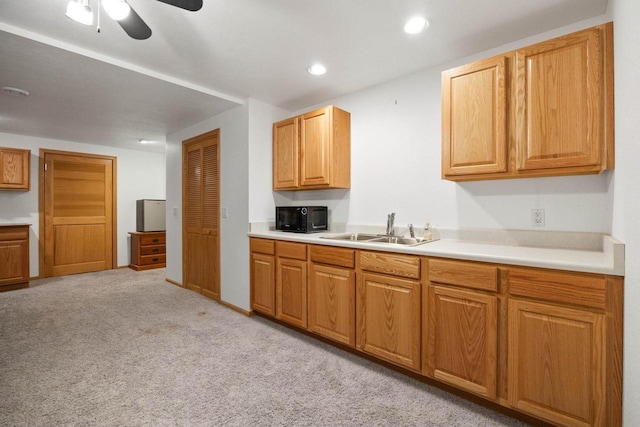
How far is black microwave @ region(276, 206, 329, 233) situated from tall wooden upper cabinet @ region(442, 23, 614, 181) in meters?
1.37

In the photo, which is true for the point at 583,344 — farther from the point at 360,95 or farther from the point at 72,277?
the point at 72,277

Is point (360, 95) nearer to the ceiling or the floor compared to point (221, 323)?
nearer to the ceiling

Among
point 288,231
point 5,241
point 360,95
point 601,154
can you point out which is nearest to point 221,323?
point 288,231

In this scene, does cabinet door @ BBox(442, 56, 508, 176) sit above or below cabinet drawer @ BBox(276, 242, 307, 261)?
above

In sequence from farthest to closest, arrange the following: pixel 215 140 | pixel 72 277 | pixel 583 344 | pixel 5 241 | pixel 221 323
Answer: pixel 72 277 → pixel 5 241 → pixel 215 140 → pixel 221 323 → pixel 583 344

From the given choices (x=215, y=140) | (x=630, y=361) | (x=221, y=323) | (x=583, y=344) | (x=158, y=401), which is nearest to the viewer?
(x=630, y=361)

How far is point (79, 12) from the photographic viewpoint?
1355 mm

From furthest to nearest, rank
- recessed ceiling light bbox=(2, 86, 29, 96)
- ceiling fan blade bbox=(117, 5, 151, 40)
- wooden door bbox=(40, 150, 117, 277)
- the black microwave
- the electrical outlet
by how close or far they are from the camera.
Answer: wooden door bbox=(40, 150, 117, 277)
the black microwave
recessed ceiling light bbox=(2, 86, 29, 96)
the electrical outlet
ceiling fan blade bbox=(117, 5, 151, 40)

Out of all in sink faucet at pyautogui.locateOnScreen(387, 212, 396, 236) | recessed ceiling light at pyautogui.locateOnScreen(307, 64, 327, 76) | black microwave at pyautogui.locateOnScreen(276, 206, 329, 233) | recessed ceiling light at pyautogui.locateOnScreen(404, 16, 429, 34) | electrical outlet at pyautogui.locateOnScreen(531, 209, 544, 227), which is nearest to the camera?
recessed ceiling light at pyautogui.locateOnScreen(404, 16, 429, 34)

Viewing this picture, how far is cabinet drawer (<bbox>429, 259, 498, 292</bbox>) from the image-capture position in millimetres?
1688

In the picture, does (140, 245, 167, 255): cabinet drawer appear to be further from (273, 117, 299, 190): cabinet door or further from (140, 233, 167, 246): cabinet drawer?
(273, 117, 299, 190): cabinet door

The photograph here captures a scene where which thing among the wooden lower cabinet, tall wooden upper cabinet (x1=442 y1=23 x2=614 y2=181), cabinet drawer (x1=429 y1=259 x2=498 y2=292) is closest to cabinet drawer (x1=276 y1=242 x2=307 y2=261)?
the wooden lower cabinet

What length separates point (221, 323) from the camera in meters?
3.07

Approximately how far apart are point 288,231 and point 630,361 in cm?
261
